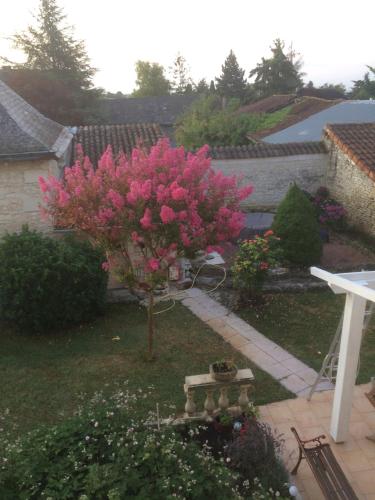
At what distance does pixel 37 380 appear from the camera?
6.85 meters

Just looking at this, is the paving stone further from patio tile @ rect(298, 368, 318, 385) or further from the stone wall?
the stone wall

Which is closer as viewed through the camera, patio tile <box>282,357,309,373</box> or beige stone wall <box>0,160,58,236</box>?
patio tile <box>282,357,309,373</box>

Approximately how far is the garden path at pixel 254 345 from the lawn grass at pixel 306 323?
21cm

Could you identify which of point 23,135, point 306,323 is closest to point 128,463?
point 306,323

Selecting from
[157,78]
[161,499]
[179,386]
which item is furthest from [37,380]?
[157,78]

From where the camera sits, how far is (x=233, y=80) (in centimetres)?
4441

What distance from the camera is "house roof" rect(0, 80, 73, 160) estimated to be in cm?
919

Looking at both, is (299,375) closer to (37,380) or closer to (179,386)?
(179,386)

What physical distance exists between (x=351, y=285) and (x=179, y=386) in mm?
3495

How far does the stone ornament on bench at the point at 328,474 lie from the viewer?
398 centimetres

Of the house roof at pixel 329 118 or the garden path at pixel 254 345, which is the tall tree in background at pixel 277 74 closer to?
the house roof at pixel 329 118

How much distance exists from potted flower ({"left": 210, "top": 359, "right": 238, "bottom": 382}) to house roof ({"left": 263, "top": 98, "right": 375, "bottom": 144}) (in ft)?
50.8

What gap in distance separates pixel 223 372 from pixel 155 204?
265 centimetres

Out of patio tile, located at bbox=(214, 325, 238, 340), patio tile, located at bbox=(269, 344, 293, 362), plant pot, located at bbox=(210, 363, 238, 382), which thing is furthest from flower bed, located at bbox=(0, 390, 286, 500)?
patio tile, located at bbox=(214, 325, 238, 340)
